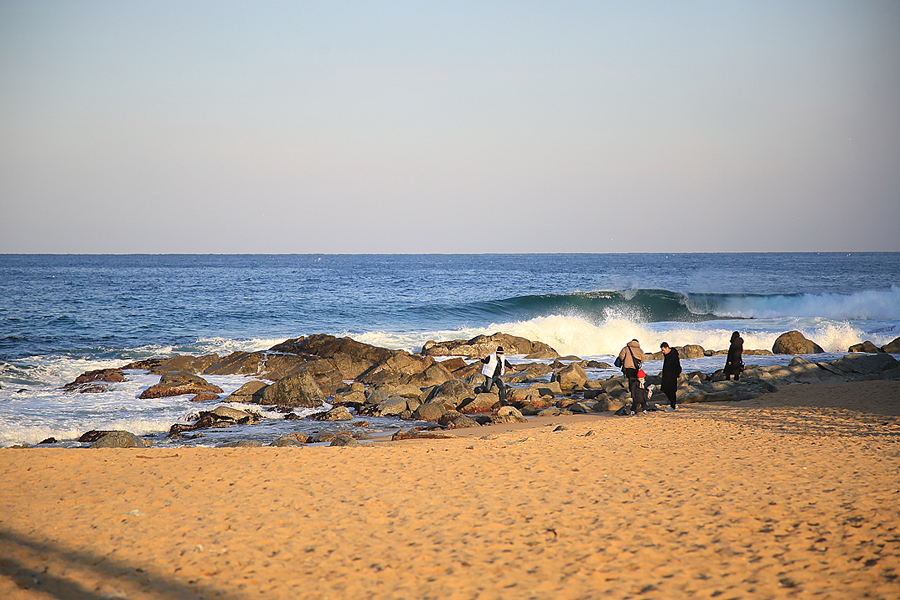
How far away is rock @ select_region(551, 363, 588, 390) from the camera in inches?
724

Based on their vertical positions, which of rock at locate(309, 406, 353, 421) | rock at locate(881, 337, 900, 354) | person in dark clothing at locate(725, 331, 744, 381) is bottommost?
rock at locate(309, 406, 353, 421)

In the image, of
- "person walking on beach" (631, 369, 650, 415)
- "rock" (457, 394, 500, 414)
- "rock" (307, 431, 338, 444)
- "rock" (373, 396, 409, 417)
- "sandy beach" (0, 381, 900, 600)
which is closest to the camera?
"sandy beach" (0, 381, 900, 600)

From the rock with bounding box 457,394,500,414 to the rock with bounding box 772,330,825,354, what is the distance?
14.8 meters

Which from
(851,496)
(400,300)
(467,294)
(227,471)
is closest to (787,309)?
(467,294)

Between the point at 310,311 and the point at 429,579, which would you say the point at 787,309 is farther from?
the point at 429,579

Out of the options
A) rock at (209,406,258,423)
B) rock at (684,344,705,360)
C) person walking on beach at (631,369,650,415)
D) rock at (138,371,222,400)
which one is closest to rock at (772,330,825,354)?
rock at (684,344,705,360)

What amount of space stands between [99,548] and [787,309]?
4395 cm

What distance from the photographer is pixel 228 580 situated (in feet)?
16.8

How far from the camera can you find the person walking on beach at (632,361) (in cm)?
1359

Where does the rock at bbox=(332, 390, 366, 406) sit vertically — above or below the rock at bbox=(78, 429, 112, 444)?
below

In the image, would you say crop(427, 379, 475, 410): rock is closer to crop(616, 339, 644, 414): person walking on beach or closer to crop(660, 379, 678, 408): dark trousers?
A: crop(616, 339, 644, 414): person walking on beach

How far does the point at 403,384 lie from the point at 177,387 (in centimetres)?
648

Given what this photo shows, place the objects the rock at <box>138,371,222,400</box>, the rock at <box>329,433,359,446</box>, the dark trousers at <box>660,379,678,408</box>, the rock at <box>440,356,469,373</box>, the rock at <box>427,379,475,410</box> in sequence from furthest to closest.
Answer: the rock at <box>440,356,469,373</box>, the rock at <box>138,371,222,400</box>, the rock at <box>427,379,475,410</box>, the dark trousers at <box>660,379,678,408</box>, the rock at <box>329,433,359,446</box>

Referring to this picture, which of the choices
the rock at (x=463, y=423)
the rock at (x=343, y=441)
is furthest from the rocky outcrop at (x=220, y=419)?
the rock at (x=463, y=423)
